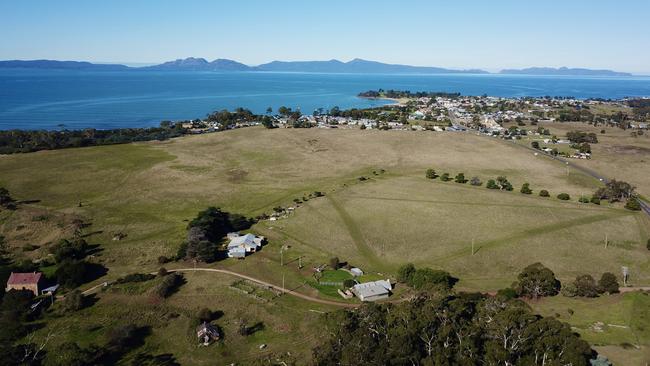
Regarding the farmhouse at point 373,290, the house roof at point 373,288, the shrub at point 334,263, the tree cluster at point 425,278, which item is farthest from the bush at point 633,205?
the shrub at point 334,263

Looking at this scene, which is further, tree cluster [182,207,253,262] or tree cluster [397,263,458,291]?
tree cluster [182,207,253,262]

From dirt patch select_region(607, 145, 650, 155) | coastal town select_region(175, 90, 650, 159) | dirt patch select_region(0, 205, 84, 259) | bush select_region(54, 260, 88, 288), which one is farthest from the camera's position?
coastal town select_region(175, 90, 650, 159)

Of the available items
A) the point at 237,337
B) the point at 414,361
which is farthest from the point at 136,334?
the point at 414,361

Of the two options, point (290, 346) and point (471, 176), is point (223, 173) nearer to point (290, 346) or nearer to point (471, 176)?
point (471, 176)

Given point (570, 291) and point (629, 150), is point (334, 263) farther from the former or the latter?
point (629, 150)

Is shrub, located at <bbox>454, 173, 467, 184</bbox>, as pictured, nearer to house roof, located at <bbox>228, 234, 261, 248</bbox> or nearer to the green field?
the green field

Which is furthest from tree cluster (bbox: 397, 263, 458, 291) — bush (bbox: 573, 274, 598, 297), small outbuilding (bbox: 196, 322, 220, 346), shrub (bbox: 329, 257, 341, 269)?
small outbuilding (bbox: 196, 322, 220, 346)
